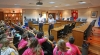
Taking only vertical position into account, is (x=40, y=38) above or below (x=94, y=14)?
below

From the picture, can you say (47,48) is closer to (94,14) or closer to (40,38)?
(40,38)

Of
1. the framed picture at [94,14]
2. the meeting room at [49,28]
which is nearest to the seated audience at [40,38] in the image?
the meeting room at [49,28]

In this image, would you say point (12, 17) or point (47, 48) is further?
point (12, 17)

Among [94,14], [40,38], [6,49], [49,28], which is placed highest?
[94,14]

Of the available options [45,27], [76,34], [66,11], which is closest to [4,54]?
[76,34]

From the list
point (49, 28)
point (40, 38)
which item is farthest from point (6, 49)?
point (49, 28)

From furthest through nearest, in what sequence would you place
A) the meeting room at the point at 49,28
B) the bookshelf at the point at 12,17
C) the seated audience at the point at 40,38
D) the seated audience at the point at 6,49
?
the bookshelf at the point at 12,17, the seated audience at the point at 40,38, the meeting room at the point at 49,28, the seated audience at the point at 6,49

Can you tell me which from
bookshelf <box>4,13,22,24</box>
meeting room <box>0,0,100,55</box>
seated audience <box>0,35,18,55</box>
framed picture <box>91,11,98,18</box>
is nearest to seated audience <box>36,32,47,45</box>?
meeting room <box>0,0,100,55</box>

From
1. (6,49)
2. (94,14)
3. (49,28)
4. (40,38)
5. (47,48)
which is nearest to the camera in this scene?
(6,49)

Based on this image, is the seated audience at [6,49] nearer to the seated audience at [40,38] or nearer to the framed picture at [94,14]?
the seated audience at [40,38]

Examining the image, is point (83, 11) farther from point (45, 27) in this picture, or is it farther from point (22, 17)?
→ point (22, 17)

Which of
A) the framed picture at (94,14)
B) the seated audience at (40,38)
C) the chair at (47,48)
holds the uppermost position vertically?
the framed picture at (94,14)

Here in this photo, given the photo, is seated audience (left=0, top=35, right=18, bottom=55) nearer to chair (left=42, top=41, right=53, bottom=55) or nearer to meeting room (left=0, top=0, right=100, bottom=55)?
meeting room (left=0, top=0, right=100, bottom=55)

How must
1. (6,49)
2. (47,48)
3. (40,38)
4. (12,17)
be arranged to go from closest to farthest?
(6,49)
(47,48)
(40,38)
(12,17)
